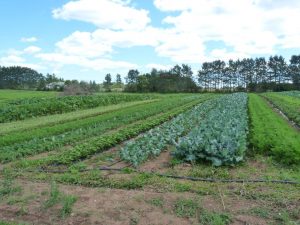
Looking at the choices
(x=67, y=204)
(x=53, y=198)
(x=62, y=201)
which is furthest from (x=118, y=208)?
(x=53, y=198)

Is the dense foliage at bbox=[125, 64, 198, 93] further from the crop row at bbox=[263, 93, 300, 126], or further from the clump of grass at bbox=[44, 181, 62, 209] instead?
the clump of grass at bbox=[44, 181, 62, 209]

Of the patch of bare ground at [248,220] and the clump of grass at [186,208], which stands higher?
the clump of grass at [186,208]

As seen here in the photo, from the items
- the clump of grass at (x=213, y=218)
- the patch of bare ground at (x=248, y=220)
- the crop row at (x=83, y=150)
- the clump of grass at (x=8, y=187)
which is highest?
the crop row at (x=83, y=150)

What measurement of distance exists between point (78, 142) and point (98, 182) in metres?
5.26

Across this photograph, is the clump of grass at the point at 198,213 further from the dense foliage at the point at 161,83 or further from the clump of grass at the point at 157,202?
the dense foliage at the point at 161,83

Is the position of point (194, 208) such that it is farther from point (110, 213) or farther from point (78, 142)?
point (78, 142)

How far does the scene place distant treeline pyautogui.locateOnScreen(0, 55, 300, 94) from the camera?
84750 mm

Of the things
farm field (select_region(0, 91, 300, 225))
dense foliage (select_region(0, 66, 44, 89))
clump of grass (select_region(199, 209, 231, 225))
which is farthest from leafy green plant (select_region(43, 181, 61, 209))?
dense foliage (select_region(0, 66, 44, 89))

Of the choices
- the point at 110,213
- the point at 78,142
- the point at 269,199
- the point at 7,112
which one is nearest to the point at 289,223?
the point at 269,199

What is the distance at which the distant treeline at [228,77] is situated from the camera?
277ft

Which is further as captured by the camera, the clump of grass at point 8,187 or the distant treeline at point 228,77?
the distant treeline at point 228,77

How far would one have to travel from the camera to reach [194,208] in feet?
19.9

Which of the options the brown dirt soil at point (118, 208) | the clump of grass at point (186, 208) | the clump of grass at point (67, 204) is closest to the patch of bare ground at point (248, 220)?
the brown dirt soil at point (118, 208)

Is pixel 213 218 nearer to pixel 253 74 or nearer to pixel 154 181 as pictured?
pixel 154 181
